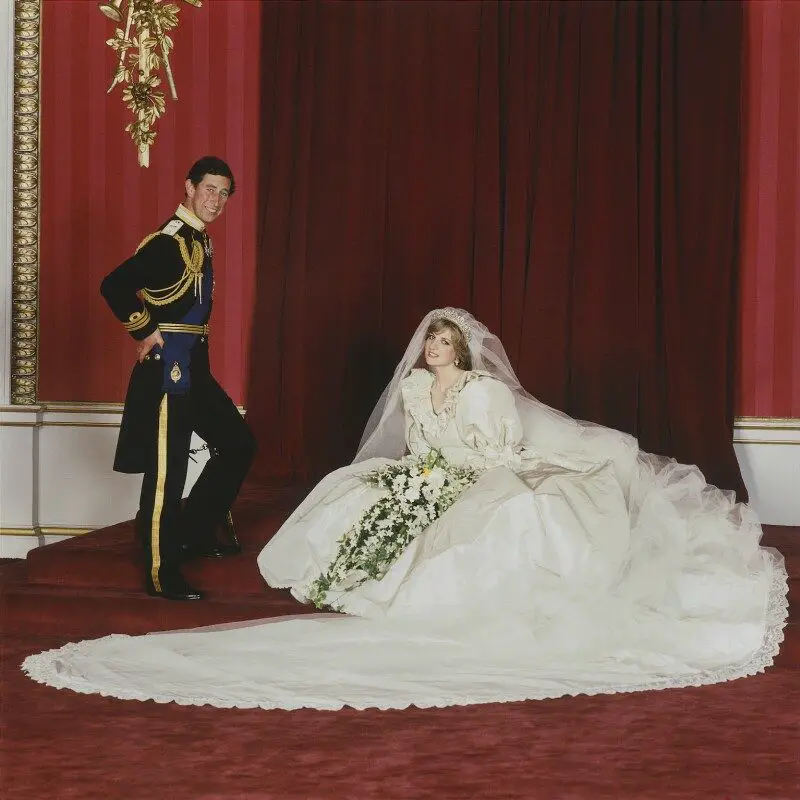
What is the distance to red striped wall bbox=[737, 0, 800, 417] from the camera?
5750 mm

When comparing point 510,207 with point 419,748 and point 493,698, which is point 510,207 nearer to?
point 493,698

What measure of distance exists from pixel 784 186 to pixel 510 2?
1.78 meters

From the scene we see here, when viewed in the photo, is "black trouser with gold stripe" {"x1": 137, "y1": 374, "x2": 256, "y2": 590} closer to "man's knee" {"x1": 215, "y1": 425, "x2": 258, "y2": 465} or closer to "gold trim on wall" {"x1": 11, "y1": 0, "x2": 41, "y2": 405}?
"man's knee" {"x1": 215, "y1": 425, "x2": 258, "y2": 465}

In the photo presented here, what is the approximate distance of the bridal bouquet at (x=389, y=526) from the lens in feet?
13.8

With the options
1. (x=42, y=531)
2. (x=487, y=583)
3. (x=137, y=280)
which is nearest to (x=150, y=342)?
(x=137, y=280)

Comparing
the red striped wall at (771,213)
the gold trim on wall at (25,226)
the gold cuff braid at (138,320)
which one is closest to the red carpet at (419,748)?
the gold cuff braid at (138,320)

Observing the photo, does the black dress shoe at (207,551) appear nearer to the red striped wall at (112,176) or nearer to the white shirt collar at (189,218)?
the white shirt collar at (189,218)

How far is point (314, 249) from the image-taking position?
6.02 m

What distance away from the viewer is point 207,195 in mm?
4145

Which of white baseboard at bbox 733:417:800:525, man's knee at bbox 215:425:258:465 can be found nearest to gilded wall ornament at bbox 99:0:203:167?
man's knee at bbox 215:425:258:465

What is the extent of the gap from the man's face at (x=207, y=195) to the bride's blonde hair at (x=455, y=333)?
1.07m

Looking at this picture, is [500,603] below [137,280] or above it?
below

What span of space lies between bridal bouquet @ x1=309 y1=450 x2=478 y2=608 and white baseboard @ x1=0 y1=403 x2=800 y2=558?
2.03 metres

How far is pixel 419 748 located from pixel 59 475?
384 cm
